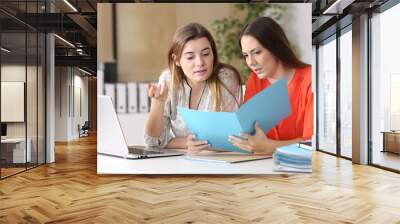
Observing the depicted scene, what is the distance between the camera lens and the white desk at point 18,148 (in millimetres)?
6426

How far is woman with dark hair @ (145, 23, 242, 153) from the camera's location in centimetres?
605

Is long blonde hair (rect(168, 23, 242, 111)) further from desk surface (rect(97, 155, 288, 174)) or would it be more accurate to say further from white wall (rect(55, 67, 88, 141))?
white wall (rect(55, 67, 88, 141))

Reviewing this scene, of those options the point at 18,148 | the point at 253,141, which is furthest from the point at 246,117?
the point at 18,148

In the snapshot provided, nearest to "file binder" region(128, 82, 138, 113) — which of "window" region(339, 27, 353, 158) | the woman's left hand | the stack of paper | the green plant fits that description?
the stack of paper

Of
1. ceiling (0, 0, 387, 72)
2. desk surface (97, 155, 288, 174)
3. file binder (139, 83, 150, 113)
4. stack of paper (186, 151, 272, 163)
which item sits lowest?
desk surface (97, 155, 288, 174)

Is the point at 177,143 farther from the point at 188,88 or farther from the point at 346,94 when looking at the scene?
the point at 346,94

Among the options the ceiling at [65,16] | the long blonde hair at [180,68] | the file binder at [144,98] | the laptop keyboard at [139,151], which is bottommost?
the laptop keyboard at [139,151]

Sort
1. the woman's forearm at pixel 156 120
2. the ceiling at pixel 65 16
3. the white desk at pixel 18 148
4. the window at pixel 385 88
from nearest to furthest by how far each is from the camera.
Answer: the woman's forearm at pixel 156 120, the white desk at pixel 18 148, the ceiling at pixel 65 16, the window at pixel 385 88

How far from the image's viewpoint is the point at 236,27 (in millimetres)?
6160

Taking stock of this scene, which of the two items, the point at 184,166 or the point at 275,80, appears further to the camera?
the point at 184,166

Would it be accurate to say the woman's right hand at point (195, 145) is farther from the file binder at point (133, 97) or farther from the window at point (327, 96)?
the window at point (327, 96)

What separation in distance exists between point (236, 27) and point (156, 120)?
5.52 ft

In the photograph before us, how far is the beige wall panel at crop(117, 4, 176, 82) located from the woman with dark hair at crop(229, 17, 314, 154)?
1.07 meters

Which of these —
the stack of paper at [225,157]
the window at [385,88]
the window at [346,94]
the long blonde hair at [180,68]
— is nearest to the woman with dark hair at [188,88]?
the long blonde hair at [180,68]
